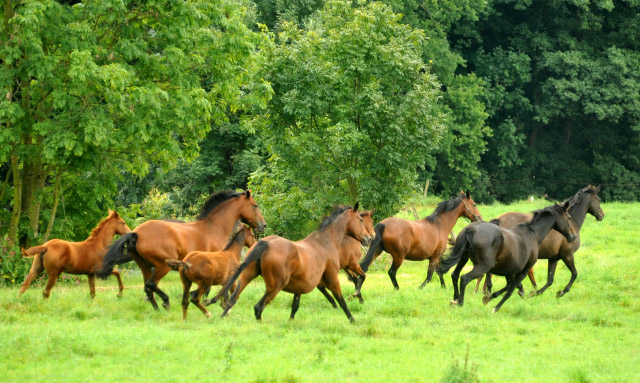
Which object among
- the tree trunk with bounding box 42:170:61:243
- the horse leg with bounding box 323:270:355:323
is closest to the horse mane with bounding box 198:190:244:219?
the horse leg with bounding box 323:270:355:323

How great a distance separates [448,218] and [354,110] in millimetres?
6744

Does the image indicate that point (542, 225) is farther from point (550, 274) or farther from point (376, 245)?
point (376, 245)

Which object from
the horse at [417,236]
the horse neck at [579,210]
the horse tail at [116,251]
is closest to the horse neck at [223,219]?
the horse tail at [116,251]

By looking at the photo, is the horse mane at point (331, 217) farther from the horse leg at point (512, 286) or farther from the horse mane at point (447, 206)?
the horse mane at point (447, 206)

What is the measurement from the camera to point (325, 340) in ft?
34.3

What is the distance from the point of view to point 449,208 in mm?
17719

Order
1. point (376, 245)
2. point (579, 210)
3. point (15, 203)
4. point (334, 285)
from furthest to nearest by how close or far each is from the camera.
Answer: point (579, 210)
point (15, 203)
point (376, 245)
point (334, 285)

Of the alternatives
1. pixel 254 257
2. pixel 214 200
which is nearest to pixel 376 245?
pixel 214 200

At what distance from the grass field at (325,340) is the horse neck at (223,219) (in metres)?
1.42

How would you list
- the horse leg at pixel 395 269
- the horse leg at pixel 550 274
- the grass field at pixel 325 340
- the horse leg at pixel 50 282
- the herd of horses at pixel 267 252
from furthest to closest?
1. the horse leg at pixel 395 269
2. the horse leg at pixel 550 274
3. the horse leg at pixel 50 282
4. the herd of horses at pixel 267 252
5. the grass field at pixel 325 340

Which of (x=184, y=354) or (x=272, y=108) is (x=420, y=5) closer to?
(x=272, y=108)

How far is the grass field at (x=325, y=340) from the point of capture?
8.68m

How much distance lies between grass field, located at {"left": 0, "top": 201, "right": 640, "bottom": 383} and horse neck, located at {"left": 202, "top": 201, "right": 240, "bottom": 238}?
4.66 feet

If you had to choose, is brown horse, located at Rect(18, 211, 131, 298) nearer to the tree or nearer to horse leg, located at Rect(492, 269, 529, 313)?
horse leg, located at Rect(492, 269, 529, 313)
